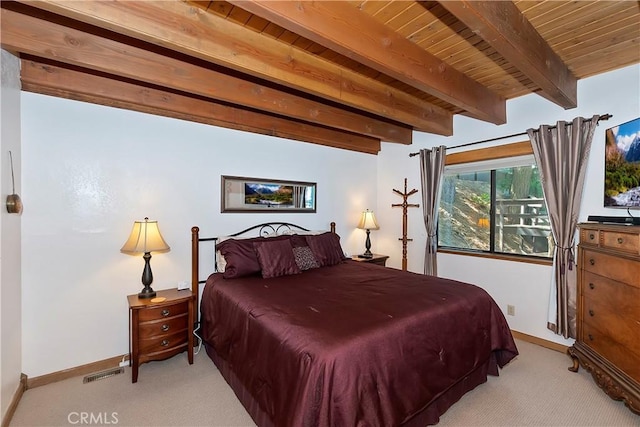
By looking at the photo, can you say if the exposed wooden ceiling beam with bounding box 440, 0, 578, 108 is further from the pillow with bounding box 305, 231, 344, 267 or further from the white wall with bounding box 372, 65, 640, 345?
the pillow with bounding box 305, 231, 344, 267

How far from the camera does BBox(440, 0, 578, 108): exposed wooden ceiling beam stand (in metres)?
1.58

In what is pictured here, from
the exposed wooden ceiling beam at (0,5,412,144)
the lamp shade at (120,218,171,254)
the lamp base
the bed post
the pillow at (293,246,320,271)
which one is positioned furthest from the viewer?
the pillow at (293,246,320,271)

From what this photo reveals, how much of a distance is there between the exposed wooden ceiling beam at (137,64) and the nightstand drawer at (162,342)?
2.08 meters

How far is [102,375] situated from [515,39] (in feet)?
13.2

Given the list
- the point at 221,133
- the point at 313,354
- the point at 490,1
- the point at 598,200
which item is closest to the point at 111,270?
the point at 221,133

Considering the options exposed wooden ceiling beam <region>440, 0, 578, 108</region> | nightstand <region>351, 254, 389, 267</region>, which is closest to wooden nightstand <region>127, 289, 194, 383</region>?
nightstand <region>351, 254, 389, 267</region>

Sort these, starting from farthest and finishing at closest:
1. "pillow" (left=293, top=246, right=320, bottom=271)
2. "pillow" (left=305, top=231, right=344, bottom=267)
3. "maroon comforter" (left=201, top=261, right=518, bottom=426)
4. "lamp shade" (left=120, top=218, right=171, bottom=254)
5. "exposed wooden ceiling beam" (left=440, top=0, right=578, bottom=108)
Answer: "pillow" (left=305, top=231, right=344, bottom=267)
"pillow" (left=293, top=246, right=320, bottom=271)
"lamp shade" (left=120, top=218, right=171, bottom=254)
"exposed wooden ceiling beam" (left=440, top=0, right=578, bottom=108)
"maroon comforter" (left=201, top=261, right=518, bottom=426)

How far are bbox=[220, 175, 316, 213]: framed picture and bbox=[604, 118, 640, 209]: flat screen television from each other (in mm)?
2995

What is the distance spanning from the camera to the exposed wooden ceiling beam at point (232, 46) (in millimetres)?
1550

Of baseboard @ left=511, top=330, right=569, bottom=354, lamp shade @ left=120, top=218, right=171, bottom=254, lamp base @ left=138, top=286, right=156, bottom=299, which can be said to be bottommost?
baseboard @ left=511, top=330, right=569, bottom=354

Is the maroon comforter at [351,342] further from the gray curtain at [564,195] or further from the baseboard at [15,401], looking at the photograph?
the baseboard at [15,401]

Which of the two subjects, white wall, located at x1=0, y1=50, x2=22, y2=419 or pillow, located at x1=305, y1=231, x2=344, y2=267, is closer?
white wall, located at x1=0, y1=50, x2=22, y2=419

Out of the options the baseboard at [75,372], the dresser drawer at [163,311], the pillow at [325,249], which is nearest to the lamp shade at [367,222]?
the pillow at [325,249]

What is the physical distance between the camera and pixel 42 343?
238 cm
